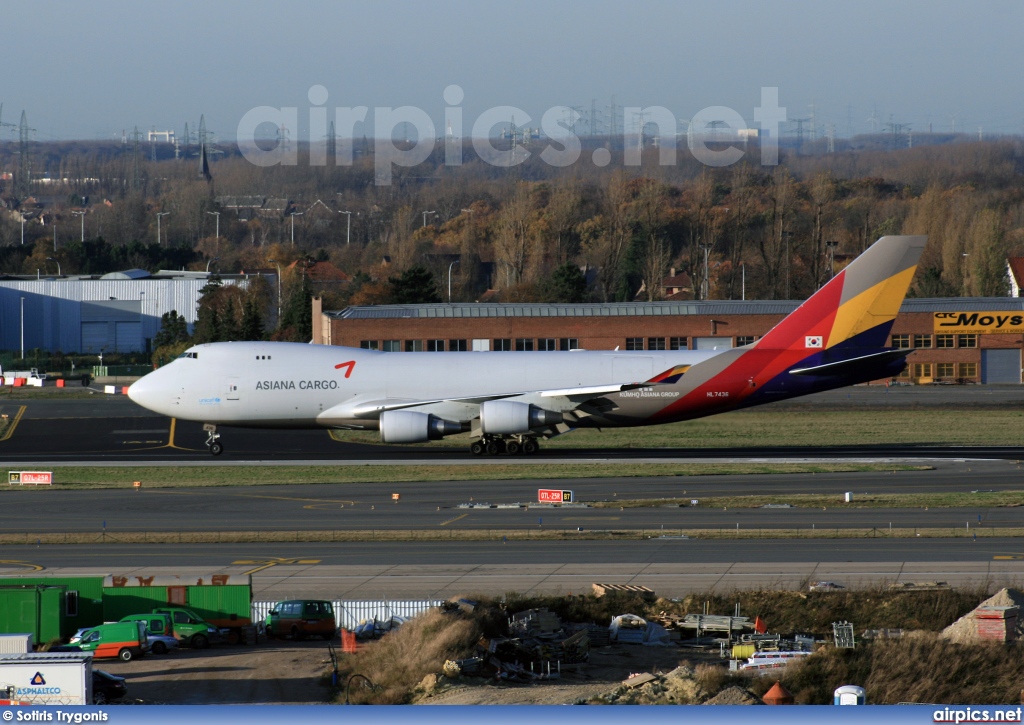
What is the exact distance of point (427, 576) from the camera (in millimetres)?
27062

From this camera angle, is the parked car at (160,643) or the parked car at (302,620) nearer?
the parked car at (160,643)

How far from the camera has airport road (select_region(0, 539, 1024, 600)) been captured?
2584 cm

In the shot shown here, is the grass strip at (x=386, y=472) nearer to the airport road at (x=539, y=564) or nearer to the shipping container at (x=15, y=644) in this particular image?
the airport road at (x=539, y=564)

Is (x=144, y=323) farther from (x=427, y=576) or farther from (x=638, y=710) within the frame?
(x=638, y=710)

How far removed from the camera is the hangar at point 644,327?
276ft

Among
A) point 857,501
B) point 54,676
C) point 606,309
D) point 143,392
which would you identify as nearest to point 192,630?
point 54,676

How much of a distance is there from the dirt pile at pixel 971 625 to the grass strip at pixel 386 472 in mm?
22761

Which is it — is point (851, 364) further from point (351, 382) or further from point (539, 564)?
point (539, 564)

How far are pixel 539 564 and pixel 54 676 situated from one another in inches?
632

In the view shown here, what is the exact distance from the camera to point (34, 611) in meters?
22.6

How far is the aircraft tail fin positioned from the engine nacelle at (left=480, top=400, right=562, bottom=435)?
1032 cm

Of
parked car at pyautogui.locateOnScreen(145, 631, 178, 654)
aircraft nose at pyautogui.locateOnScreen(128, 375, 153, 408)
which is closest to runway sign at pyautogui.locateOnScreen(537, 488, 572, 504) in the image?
parked car at pyautogui.locateOnScreen(145, 631, 178, 654)

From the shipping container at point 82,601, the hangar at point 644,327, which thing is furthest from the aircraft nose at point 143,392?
the hangar at point 644,327

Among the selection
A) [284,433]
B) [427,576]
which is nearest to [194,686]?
[427,576]
